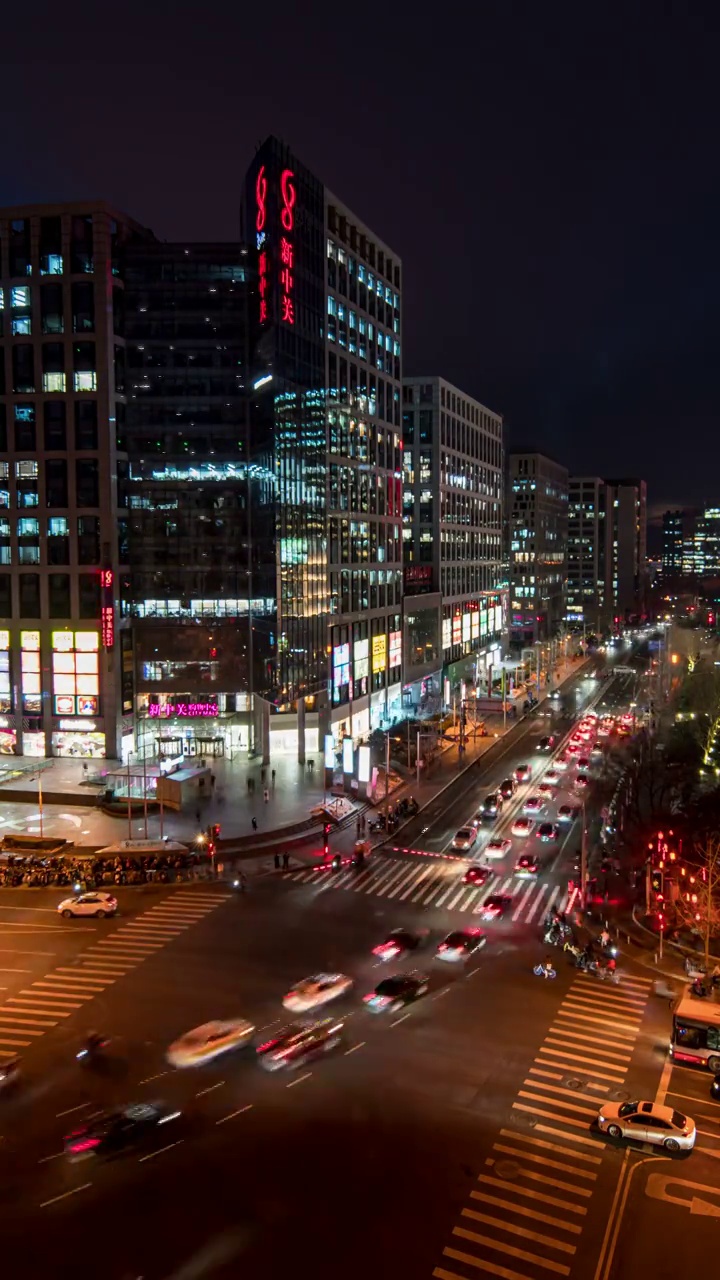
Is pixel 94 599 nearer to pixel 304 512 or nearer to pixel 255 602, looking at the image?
pixel 255 602

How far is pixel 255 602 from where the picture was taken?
83.6 m

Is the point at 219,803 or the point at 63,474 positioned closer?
the point at 219,803

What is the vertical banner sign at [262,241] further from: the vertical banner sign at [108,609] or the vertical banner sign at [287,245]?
the vertical banner sign at [108,609]

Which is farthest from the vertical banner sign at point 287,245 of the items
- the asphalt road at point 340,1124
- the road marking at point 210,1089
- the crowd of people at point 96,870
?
the road marking at point 210,1089

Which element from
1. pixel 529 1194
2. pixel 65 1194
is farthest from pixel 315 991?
pixel 529 1194

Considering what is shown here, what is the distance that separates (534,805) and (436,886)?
19859 millimetres

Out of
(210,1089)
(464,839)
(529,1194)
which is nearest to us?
(529,1194)

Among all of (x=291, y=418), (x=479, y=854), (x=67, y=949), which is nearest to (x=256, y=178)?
(x=291, y=418)

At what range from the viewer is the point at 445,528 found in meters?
128

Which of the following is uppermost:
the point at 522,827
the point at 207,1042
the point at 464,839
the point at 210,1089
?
the point at 207,1042

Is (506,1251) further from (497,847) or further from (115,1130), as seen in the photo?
(497,847)

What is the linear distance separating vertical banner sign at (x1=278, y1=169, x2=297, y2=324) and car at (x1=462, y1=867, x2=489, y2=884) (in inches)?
1974

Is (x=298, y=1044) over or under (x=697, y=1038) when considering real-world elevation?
under

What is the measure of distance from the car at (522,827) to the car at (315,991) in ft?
90.3
